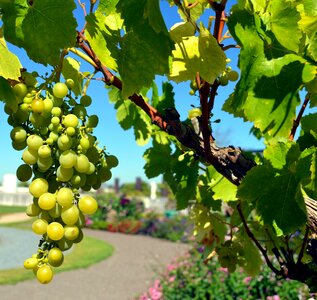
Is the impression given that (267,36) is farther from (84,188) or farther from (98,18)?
(84,188)

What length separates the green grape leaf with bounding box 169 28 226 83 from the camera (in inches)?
45.2

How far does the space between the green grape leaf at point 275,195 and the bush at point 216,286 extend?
3.93 m

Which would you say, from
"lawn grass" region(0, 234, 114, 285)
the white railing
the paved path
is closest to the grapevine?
the paved path

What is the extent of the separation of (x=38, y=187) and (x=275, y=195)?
646 mm

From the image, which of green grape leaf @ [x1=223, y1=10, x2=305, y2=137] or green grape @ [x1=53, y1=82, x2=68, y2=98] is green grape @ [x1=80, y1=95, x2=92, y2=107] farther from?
green grape leaf @ [x1=223, y1=10, x2=305, y2=137]

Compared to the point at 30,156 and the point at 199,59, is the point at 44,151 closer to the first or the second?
the point at 30,156

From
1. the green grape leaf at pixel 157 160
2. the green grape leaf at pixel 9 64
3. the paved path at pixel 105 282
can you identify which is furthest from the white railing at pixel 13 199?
the green grape leaf at pixel 9 64

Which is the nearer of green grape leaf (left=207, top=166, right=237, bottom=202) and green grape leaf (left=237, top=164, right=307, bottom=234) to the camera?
green grape leaf (left=237, top=164, right=307, bottom=234)

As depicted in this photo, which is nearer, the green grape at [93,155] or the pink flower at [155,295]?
the green grape at [93,155]

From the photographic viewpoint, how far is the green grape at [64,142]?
110 centimetres

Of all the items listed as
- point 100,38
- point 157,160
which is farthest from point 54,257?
point 157,160

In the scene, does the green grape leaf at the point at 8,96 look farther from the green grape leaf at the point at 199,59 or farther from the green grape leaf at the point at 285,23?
the green grape leaf at the point at 285,23

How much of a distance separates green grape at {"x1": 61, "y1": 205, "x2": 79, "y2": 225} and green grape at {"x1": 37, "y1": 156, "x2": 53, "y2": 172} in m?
0.11

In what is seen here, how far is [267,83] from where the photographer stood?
1.17 meters
